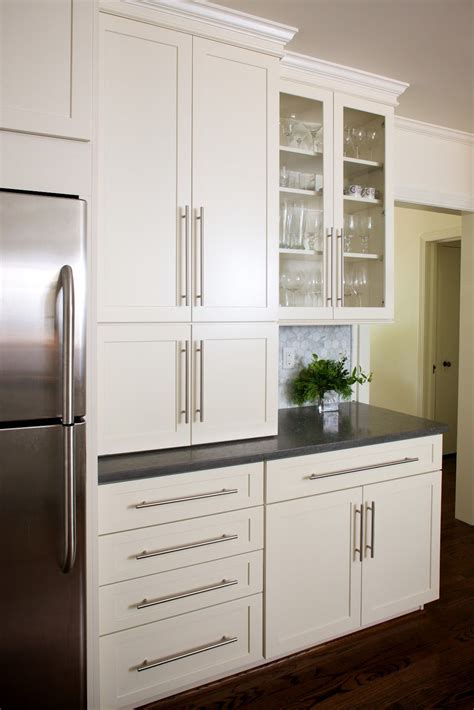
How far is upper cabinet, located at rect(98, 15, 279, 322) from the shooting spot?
192 cm

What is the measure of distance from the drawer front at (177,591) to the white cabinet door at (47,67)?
152cm

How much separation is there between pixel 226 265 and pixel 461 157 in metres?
2.28

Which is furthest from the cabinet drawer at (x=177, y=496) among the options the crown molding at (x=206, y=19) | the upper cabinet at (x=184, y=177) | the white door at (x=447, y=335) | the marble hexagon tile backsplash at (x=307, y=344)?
the white door at (x=447, y=335)

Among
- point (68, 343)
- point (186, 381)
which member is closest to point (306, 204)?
point (186, 381)

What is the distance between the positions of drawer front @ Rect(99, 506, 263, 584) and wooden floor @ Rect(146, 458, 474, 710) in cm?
53

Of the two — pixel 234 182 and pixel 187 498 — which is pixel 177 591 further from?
pixel 234 182

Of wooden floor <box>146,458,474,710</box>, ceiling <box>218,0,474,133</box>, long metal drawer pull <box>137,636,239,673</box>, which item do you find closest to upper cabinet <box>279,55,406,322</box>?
ceiling <box>218,0,474,133</box>

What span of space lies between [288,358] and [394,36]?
5.29ft

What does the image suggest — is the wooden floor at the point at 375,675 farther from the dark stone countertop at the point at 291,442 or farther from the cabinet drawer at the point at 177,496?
the dark stone countertop at the point at 291,442

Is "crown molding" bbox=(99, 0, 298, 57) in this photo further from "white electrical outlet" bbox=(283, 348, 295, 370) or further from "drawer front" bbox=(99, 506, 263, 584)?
"drawer front" bbox=(99, 506, 263, 584)

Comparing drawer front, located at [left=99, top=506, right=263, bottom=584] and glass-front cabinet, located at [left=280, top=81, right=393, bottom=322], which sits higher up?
glass-front cabinet, located at [left=280, top=81, right=393, bottom=322]

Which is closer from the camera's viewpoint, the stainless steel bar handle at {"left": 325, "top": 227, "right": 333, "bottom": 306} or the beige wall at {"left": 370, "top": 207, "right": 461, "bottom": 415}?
the stainless steel bar handle at {"left": 325, "top": 227, "right": 333, "bottom": 306}

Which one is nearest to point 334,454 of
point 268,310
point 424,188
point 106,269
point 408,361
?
point 268,310

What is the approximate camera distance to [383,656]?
7.39 feet
